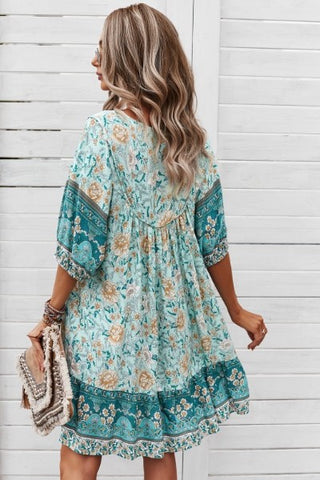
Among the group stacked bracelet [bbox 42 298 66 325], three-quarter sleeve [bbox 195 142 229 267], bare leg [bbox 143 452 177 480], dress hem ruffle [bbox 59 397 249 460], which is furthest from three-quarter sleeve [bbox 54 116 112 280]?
bare leg [bbox 143 452 177 480]

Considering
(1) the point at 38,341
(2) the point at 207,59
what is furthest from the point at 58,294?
(2) the point at 207,59

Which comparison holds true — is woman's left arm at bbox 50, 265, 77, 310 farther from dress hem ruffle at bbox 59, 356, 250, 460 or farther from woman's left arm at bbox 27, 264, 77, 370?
dress hem ruffle at bbox 59, 356, 250, 460

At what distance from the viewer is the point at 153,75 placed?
5.25ft

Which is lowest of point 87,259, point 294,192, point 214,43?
point 87,259

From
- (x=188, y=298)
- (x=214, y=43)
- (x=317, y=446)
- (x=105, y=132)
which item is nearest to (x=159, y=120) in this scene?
(x=105, y=132)

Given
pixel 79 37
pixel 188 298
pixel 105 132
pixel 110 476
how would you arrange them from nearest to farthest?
pixel 105 132, pixel 188 298, pixel 79 37, pixel 110 476

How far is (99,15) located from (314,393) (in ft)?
5.10

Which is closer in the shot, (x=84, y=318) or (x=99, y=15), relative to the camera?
(x=84, y=318)

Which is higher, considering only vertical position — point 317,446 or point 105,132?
point 105,132

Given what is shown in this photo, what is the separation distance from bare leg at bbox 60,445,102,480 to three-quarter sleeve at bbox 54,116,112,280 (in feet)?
1.64

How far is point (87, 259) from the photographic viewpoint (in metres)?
1.60

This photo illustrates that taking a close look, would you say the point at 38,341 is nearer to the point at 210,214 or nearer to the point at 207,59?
the point at 210,214

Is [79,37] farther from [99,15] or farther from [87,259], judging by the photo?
[87,259]

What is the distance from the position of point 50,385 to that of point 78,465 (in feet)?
0.85
